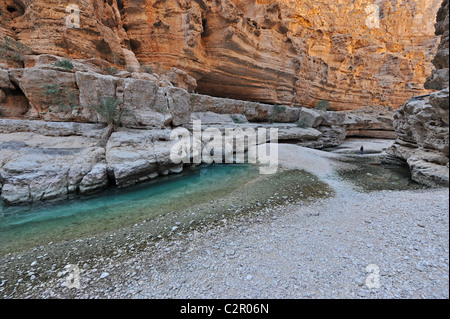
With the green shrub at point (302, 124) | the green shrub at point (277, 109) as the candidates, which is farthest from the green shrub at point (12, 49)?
the green shrub at point (302, 124)

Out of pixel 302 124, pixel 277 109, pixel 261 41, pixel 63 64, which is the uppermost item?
pixel 261 41

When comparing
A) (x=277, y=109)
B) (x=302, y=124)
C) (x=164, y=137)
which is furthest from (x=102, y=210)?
(x=302, y=124)

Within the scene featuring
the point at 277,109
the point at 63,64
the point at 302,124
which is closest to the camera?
the point at 63,64

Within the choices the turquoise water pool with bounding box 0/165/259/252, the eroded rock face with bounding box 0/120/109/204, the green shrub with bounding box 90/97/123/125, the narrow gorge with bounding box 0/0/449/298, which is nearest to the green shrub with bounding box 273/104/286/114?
the narrow gorge with bounding box 0/0/449/298

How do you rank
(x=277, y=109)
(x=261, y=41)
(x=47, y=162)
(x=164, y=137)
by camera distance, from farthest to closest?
(x=261, y=41)
(x=277, y=109)
(x=164, y=137)
(x=47, y=162)

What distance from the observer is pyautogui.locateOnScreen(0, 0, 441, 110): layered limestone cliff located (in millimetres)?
12523

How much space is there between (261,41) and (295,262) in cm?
2554

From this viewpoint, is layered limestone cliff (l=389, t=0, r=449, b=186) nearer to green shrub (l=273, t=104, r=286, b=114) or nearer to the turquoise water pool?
the turquoise water pool

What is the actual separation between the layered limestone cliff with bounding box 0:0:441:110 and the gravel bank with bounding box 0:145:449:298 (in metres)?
17.0

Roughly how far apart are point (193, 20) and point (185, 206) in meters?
19.5

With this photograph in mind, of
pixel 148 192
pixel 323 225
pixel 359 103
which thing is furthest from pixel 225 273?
pixel 359 103

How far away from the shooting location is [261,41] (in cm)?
2144

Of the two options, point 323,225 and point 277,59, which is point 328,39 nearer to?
point 277,59

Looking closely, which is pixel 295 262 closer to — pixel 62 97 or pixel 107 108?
pixel 107 108
